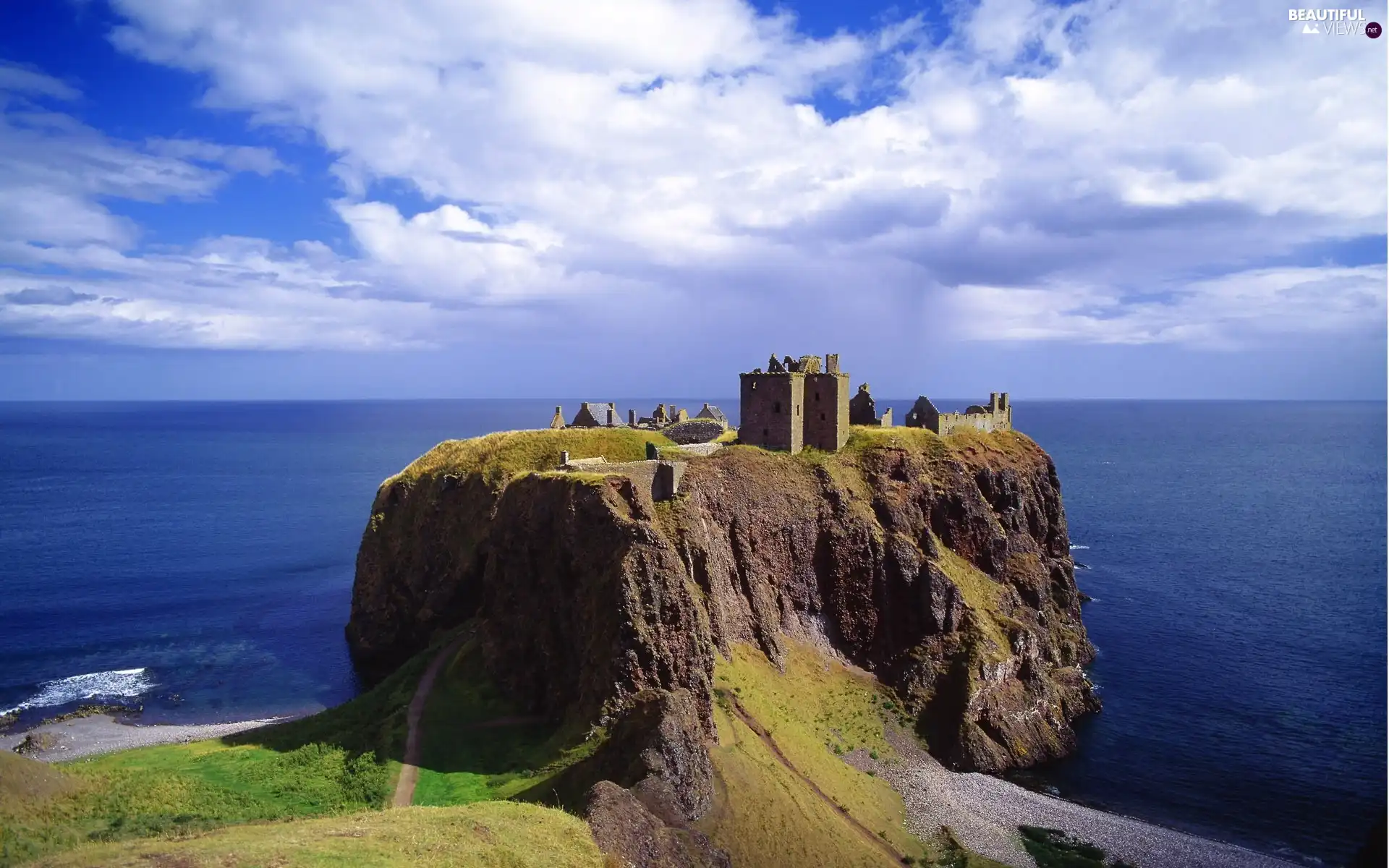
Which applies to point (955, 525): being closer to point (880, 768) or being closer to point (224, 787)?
point (880, 768)

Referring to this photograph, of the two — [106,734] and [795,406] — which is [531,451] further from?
[106,734]

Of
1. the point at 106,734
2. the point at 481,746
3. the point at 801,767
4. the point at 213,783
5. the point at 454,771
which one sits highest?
the point at 481,746

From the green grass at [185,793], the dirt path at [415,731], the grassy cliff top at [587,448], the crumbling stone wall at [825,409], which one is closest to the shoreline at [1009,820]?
the crumbling stone wall at [825,409]

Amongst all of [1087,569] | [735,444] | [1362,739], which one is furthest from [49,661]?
[1087,569]

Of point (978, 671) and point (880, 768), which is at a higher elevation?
point (978, 671)

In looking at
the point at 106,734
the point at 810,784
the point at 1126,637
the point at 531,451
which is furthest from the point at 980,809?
the point at 106,734

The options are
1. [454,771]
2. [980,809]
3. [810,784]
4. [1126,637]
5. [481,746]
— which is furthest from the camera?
[1126,637]

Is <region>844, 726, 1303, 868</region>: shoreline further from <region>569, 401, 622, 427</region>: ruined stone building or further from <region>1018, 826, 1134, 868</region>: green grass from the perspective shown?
<region>569, 401, 622, 427</region>: ruined stone building
